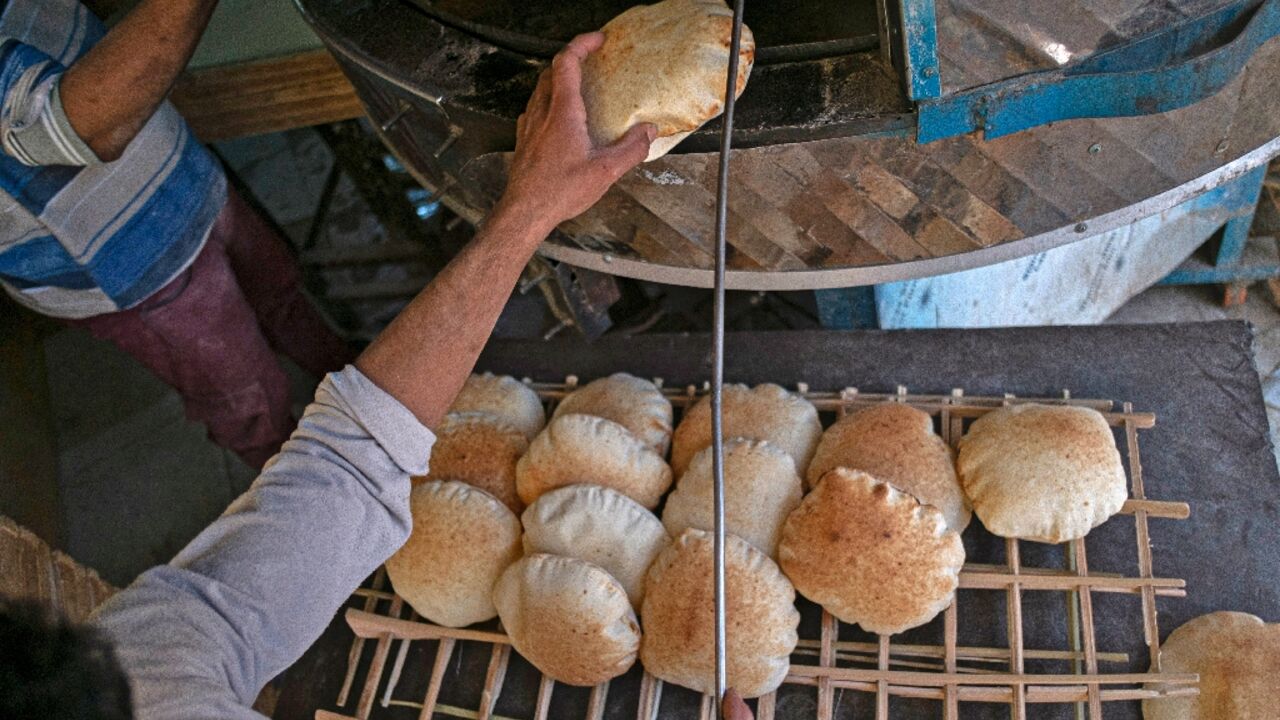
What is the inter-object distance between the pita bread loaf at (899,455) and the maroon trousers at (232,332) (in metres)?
1.69

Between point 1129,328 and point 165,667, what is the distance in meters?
2.26

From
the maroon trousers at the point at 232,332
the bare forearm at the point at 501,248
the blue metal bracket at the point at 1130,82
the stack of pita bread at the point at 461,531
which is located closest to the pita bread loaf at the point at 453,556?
the stack of pita bread at the point at 461,531

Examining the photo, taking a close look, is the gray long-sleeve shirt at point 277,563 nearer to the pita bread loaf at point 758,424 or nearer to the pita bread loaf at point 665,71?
the pita bread loaf at point 665,71

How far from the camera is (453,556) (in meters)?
2.18

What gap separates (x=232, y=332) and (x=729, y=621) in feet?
5.58

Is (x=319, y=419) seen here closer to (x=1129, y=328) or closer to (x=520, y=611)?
(x=520, y=611)

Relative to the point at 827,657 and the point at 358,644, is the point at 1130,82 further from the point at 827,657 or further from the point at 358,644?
the point at 358,644

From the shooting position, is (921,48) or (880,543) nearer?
(921,48)

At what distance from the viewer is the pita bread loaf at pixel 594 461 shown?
225 centimetres

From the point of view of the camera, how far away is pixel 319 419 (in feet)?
4.83

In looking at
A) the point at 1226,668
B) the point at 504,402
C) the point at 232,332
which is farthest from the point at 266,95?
the point at 1226,668

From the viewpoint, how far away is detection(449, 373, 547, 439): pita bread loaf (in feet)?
8.27

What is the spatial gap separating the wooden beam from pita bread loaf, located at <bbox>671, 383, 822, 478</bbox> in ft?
4.81

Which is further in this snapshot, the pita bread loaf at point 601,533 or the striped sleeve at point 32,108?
the pita bread loaf at point 601,533
